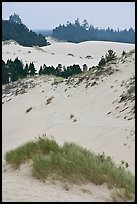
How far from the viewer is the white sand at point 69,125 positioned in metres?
6.11

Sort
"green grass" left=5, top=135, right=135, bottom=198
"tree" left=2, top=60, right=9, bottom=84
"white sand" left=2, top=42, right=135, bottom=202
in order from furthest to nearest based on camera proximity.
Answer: "tree" left=2, top=60, right=9, bottom=84 < "green grass" left=5, top=135, right=135, bottom=198 < "white sand" left=2, top=42, right=135, bottom=202

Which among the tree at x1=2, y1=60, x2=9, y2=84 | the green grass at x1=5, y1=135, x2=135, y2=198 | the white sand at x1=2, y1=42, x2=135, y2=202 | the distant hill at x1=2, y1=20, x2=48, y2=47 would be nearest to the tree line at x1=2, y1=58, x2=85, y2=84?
the tree at x1=2, y1=60, x2=9, y2=84

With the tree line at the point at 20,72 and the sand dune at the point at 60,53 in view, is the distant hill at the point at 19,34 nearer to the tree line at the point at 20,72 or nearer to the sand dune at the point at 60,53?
the sand dune at the point at 60,53

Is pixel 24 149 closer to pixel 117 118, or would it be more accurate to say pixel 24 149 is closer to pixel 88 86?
pixel 117 118

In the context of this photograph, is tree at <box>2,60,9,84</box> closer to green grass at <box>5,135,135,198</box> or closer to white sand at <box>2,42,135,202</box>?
white sand at <box>2,42,135,202</box>

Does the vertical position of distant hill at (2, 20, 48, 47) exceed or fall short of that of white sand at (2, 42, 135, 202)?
it exceeds it

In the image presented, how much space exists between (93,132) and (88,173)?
8.73 meters

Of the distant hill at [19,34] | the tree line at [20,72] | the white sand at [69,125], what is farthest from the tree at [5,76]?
the distant hill at [19,34]

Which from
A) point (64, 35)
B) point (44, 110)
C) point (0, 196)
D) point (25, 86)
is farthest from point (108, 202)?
point (64, 35)

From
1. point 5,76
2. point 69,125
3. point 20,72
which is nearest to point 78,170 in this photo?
point 69,125

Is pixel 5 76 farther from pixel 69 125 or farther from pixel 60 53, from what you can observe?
pixel 60 53

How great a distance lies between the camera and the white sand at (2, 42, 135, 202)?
6.11 meters

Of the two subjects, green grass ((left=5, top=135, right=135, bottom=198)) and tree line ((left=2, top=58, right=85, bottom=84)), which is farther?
tree line ((left=2, top=58, right=85, bottom=84))

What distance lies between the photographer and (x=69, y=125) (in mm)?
17422
